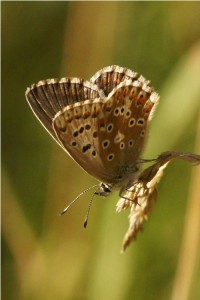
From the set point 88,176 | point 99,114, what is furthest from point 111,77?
point 88,176

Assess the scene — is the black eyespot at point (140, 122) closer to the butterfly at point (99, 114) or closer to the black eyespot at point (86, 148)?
the butterfly at point (99, 114)

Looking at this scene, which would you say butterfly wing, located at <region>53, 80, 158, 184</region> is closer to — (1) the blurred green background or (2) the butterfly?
(2) the butterfly

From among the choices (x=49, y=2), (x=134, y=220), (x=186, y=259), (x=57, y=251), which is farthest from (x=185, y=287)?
(x=49, y=2)

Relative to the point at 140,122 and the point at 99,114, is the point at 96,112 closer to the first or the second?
the point at 99,114

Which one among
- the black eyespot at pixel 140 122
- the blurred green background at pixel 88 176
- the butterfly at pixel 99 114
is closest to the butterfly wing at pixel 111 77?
the butterfly at pixel 99 114

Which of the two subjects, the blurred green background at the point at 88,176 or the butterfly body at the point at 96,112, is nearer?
the butterfly body at the point at 96,112
